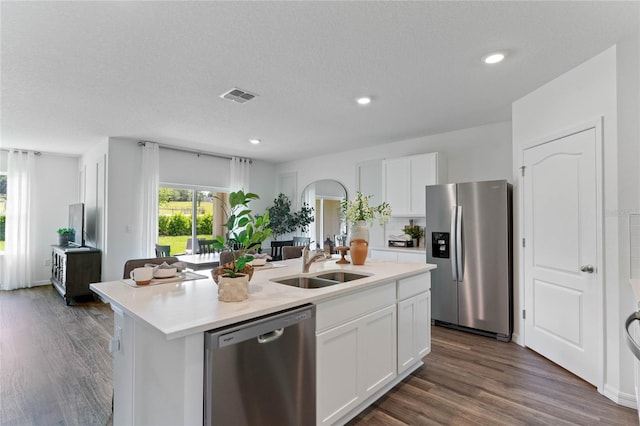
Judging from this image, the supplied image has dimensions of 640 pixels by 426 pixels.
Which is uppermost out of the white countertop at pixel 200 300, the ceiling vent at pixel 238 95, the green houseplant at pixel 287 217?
the ceiling vent at pixel 238 95

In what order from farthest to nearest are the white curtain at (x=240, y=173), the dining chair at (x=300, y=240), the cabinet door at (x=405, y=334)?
the white curtain at (x=240, y=173) < the dining chair at (x=300, y=240) < the cabinet door at (x=405, y=334)

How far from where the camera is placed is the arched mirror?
620 centimetres

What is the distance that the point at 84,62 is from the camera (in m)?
2.54

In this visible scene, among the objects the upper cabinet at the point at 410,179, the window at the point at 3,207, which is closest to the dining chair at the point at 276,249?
the upper cabinet at the point at 410,179

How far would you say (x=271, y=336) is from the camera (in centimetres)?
157

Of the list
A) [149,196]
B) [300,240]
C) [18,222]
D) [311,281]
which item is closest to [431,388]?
[311,281]

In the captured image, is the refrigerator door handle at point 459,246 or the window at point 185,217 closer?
the refrigerator door handle at point 459,246

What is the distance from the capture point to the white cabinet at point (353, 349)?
1.87m

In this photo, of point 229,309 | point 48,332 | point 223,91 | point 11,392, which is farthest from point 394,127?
point 48,332

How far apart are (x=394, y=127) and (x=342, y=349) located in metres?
3.25

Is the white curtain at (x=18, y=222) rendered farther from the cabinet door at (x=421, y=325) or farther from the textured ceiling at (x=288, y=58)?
the cabinet door at (x=421, y=325)

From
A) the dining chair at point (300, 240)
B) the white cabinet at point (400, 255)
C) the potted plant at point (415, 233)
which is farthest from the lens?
the dining chair at point (300, 240)

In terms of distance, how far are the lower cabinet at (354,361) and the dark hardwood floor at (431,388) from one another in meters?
0.20

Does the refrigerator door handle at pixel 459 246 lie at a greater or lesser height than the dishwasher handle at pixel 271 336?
greater
